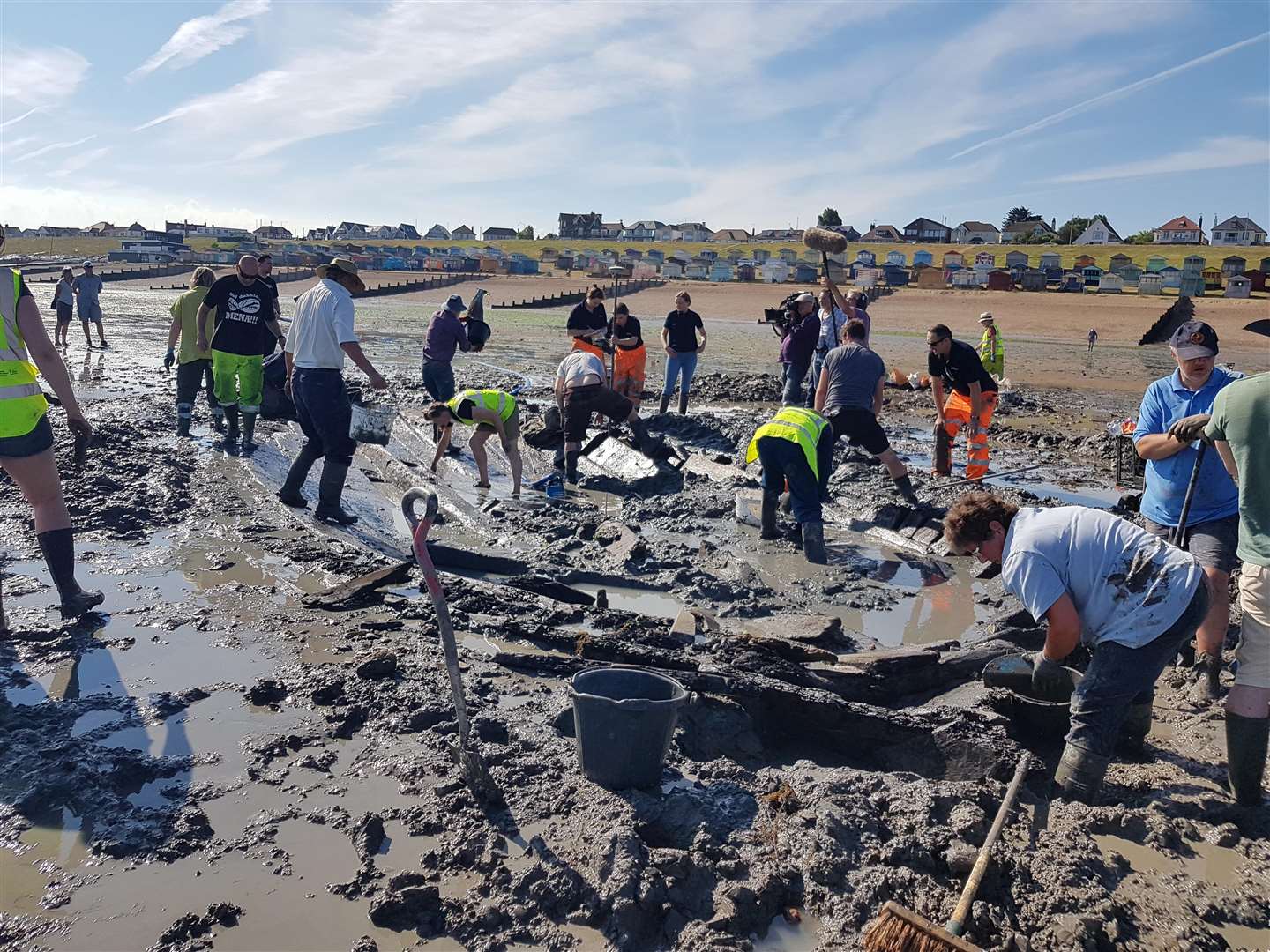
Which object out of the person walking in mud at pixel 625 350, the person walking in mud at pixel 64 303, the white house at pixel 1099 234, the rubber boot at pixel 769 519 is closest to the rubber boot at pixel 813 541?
the rubber boot at pixel 769 519

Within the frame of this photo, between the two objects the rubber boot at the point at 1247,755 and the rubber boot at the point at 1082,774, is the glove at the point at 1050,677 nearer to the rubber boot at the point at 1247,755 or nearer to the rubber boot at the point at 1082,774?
the rubber boot at the point at 1082,774

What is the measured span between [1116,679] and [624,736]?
2.01m

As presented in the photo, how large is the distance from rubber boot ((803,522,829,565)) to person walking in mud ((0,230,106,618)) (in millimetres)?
5116

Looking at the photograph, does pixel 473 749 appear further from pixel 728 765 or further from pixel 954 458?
pixel 954 458

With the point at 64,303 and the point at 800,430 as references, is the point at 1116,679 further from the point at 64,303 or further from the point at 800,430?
the point at 64,303

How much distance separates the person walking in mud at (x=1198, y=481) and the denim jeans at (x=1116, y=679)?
1240 millimetres

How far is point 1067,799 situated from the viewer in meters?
3.86

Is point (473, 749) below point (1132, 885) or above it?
above

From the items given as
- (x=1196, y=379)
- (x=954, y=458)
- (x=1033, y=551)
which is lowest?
(x=954, y=458)

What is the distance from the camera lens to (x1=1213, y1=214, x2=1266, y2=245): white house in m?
94.7

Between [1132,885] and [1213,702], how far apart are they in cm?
197

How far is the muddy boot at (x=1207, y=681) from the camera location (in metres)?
4.89

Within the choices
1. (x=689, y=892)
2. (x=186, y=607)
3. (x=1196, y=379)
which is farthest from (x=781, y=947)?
(x=186, y=607)

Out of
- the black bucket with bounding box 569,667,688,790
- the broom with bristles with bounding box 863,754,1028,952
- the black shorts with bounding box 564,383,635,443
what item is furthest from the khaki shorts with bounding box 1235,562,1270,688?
the black shorts with bounding box 564,383,635,443
